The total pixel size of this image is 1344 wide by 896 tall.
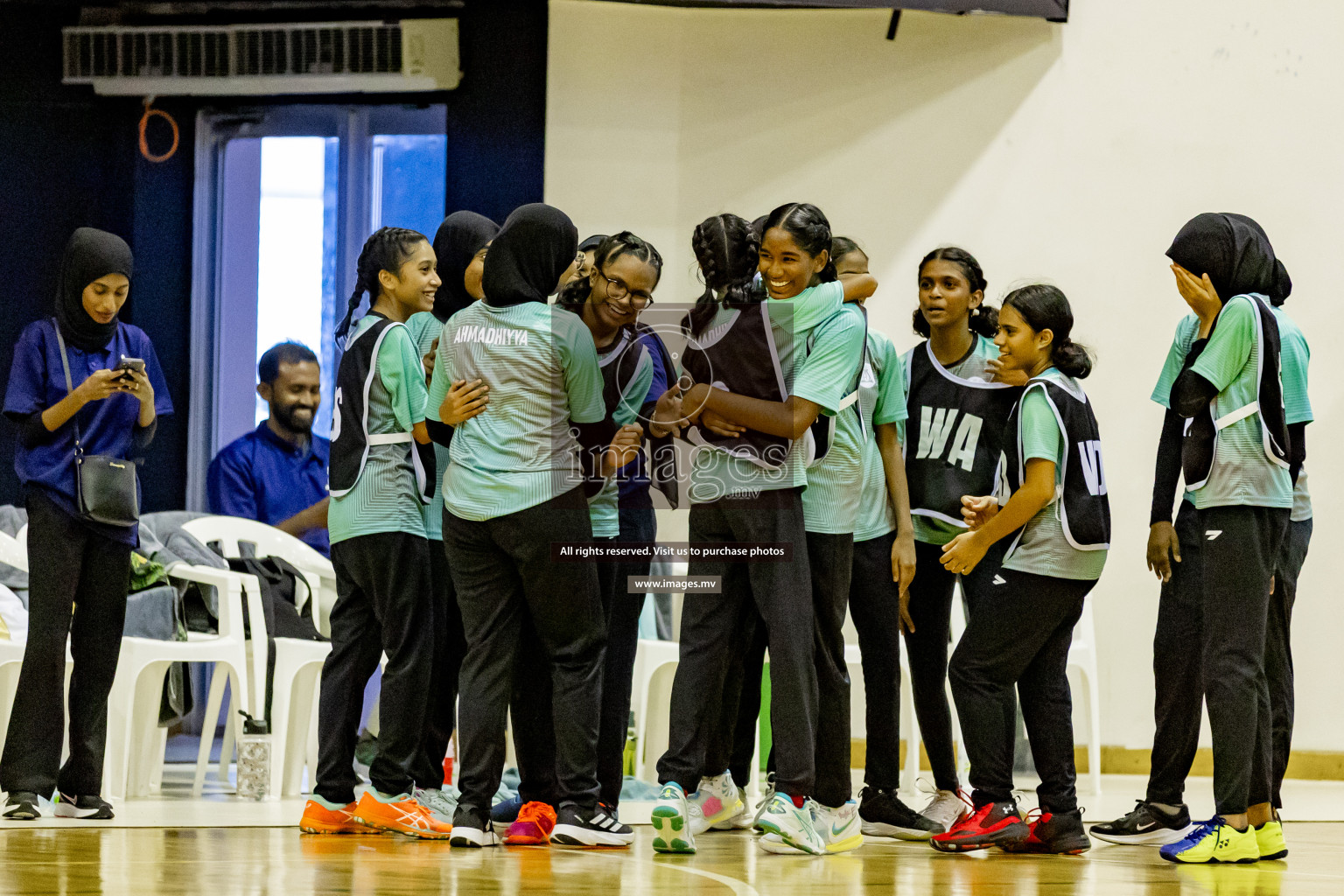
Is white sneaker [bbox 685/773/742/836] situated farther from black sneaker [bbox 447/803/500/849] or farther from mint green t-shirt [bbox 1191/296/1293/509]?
mint green t-shirt [bbox 1191/296/1293/509]

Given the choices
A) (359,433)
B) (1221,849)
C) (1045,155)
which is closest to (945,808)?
(1221,849)

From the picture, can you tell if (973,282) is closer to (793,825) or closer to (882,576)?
(882,576)

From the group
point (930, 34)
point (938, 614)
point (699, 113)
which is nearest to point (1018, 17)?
point (930, 34)

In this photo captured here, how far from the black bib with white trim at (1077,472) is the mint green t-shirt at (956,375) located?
0.26 meters

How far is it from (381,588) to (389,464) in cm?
32

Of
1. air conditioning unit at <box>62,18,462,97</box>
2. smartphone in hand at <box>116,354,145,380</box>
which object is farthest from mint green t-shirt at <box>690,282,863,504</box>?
air conditioning unit at <box>62,18,462,97</box>

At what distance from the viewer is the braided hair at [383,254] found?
3898 millimetres

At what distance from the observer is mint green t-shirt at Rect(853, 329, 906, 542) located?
389 centimetres

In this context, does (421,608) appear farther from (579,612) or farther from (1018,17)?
(1018,17)

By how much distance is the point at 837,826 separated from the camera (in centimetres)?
349

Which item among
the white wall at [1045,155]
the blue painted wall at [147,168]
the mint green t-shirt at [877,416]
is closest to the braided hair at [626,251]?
the mint green t-shirt at [877,416]

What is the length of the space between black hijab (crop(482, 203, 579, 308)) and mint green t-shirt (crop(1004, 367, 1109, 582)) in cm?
122

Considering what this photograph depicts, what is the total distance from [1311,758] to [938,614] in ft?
8.69

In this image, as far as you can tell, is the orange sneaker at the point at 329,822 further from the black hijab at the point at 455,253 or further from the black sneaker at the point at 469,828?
the black hijab at the point at 455,253
